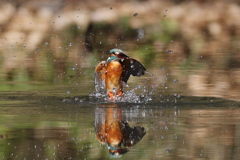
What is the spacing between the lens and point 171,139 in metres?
5.42

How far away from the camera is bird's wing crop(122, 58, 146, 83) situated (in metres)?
8.19

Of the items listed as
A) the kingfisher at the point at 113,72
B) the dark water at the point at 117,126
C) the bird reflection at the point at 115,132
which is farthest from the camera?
the kingfisher at the point at 113,72

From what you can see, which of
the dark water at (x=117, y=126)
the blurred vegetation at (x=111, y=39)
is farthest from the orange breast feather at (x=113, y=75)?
the blurred vegetation at (x=111, y=39)

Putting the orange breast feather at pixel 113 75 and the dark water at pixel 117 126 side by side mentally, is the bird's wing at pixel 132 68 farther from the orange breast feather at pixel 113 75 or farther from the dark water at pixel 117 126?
the dark water at pixel 117 126

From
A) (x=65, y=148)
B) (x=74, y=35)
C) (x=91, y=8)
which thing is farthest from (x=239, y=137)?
(x=91, y=8)

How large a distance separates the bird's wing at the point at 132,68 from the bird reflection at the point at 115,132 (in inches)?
52.1

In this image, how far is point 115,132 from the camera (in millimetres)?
5699

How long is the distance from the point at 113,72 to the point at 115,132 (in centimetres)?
250

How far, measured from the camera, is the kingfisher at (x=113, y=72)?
8133mm

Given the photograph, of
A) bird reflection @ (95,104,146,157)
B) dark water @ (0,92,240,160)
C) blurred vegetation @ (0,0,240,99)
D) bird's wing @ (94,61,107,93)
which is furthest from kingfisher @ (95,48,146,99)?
bird reflection @ (95,104,146,157)

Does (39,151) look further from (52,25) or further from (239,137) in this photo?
(52,25)

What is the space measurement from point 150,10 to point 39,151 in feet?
60.2

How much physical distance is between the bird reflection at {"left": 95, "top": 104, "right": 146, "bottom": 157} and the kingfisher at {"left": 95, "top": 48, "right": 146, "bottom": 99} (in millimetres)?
1220

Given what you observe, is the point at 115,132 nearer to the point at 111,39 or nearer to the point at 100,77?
the point at 100,77
